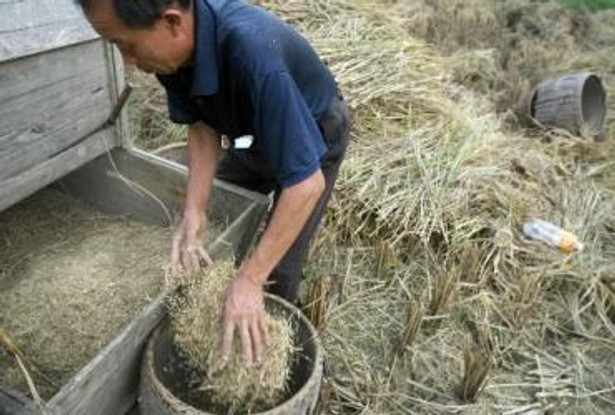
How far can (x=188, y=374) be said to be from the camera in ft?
7.09

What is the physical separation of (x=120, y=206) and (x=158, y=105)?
4.66ft

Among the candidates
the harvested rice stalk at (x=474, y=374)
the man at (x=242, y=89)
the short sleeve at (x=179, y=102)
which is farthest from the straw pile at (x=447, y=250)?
the short sleeve at (x=179, y=102)

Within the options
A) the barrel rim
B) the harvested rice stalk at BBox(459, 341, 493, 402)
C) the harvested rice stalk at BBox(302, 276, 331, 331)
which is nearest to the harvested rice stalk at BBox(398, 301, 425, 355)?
the harvested rice stalk at BBox(459, 341, 493, 402)

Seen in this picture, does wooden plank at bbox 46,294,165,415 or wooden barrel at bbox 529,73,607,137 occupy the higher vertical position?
wooden plank at bbox 46,294,165,415

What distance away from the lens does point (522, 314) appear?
10.3 ft

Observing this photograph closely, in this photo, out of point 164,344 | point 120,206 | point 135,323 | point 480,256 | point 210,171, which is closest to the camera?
point 135,323

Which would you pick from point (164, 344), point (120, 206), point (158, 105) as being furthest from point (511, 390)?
point (158, 105)

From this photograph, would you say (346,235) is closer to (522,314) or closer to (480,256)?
(480,256)

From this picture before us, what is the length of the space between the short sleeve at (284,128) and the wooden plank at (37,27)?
86cm

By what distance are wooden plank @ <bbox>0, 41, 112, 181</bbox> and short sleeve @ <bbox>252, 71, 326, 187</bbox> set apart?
87 cm

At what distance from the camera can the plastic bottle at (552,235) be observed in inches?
140

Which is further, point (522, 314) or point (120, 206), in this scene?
point (522, 314)

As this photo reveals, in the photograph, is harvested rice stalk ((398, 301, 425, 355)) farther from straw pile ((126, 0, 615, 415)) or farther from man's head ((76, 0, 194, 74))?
man's head ((76, 0, 194, 74))

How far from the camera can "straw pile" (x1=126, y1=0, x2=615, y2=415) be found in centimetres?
285
